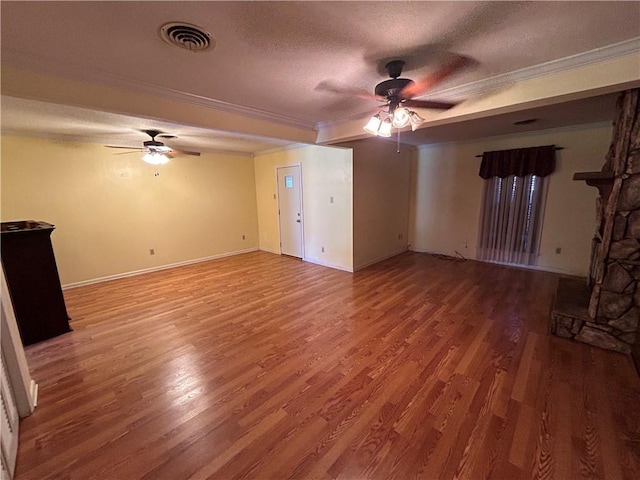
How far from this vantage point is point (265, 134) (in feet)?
10.1

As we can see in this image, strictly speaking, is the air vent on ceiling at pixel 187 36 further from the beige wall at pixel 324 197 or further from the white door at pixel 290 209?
the white door at pixel 290 209

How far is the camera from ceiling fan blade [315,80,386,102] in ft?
7.22

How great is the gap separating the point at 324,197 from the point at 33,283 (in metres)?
3.90

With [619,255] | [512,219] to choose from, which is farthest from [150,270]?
[512,219]

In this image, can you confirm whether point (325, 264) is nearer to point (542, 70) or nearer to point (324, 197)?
point (324, 197)

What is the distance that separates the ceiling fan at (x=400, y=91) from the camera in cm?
191

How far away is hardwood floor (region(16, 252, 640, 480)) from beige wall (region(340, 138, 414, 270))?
5.36 ft

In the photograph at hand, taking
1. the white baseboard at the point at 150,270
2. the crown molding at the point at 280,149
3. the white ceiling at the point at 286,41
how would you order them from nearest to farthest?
the white ceiling at the point at 286,41 → the white baseboard at the point at 150,270 → the crown molding at the point at 280,149

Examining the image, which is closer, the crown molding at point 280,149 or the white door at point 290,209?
the crown molding at point 280,149

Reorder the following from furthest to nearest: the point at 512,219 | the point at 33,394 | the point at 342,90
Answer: the point at 512,219, the point at 342,90, the point at 33,394

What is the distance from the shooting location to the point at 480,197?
4.92m

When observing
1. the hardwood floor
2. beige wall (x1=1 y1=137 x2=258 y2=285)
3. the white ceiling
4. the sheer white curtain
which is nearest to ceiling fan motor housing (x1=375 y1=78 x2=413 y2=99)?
the white ceiling

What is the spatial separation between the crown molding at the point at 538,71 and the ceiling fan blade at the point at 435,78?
0.25 m

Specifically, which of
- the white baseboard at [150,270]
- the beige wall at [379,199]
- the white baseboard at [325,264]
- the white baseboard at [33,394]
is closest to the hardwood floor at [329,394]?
the white baseboard at [33,394]
